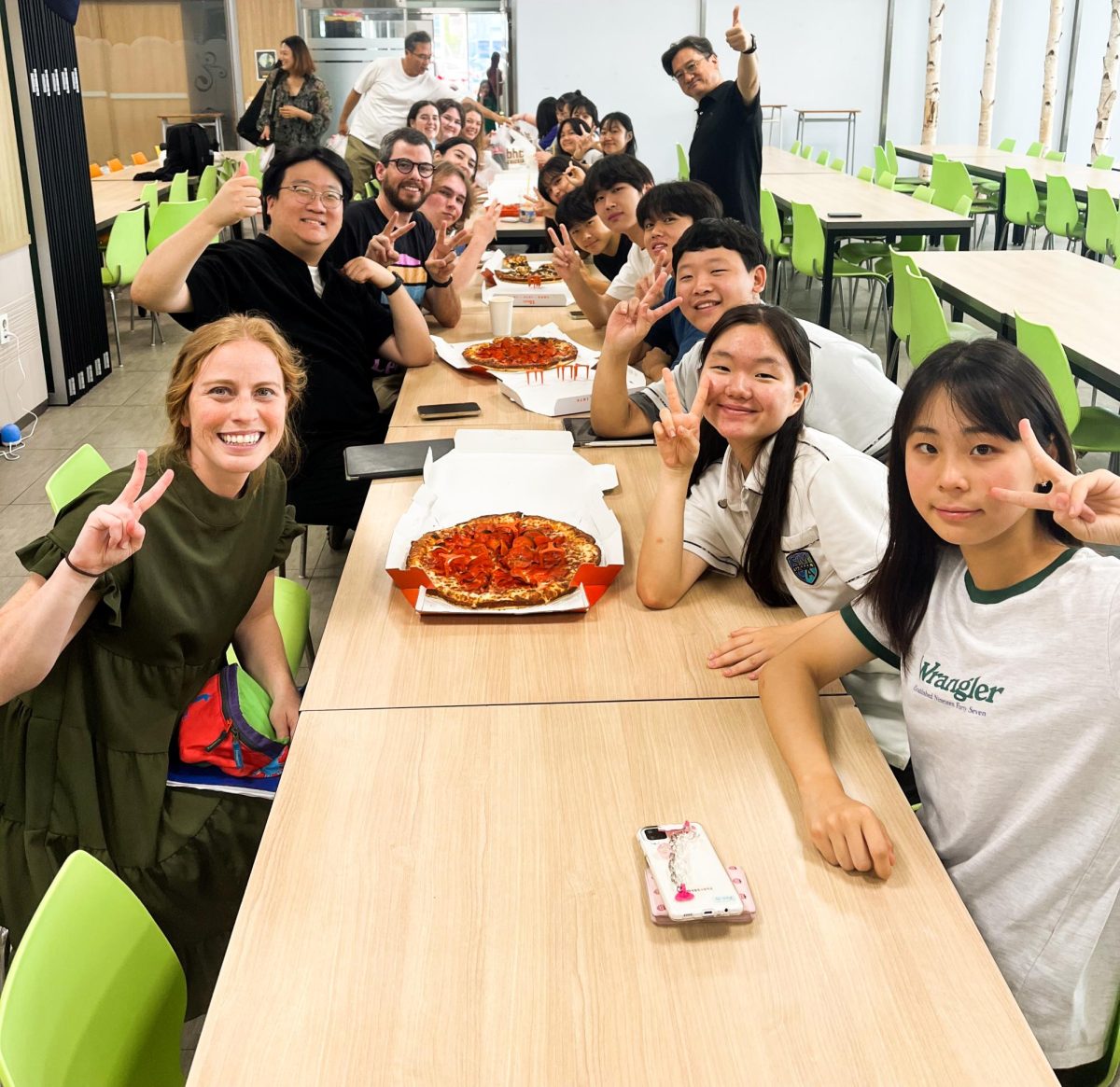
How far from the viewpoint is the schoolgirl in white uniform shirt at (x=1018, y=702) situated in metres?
1.22

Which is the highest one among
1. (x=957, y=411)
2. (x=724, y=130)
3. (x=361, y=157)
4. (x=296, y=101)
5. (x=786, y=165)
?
(x=296, y=101)

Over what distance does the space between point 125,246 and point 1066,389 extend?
4.87m

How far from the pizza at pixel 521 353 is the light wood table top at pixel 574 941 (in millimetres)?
1785

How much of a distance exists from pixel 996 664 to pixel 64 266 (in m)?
5.08

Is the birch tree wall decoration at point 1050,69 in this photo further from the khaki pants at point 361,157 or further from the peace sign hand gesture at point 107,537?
the peace sign hand gesture at point 107,537

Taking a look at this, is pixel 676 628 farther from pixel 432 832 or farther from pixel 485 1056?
pixel 485 1056

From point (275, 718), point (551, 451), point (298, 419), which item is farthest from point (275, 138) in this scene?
point (275, 718)

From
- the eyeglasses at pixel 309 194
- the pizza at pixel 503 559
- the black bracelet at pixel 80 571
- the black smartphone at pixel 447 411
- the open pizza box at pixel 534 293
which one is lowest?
the pizza at pixel 503 559

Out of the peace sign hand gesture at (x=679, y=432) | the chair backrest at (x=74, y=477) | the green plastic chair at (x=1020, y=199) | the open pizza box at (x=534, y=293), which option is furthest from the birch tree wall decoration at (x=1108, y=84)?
the chair backrest at (x=74, y=477)

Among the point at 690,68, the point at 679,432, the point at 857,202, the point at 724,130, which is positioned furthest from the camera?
the point at 857,202

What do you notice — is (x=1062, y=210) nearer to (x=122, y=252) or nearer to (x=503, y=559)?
(x=122, y=252)

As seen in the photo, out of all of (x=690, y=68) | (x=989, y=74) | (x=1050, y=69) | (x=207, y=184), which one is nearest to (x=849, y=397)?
(x=690, y=68)

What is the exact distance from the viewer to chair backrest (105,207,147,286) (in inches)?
232

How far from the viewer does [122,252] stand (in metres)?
5.95
